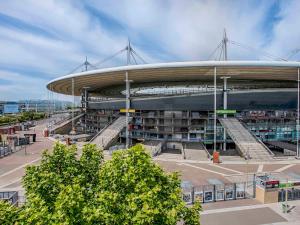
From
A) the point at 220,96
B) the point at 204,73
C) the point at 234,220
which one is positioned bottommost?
the point at 234,220

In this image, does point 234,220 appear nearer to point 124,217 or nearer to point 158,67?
point 124,217

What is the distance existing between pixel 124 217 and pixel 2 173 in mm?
30086

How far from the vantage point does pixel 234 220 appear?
19531 millimetres

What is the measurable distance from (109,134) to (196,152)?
19442 millimetres

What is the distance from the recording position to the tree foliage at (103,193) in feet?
27.7

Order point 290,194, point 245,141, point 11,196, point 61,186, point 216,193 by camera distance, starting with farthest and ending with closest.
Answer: point 245,141 → point 290,194 → point 216,193 → point 11,196 → point 61,186

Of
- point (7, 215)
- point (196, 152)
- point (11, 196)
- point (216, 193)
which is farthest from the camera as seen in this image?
point (196, 152)

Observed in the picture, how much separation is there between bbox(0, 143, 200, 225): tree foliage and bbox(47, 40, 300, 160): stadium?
32.7 metres

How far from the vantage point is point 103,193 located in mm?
9641

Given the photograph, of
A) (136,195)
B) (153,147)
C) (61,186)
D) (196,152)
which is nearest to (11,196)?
(61,186)

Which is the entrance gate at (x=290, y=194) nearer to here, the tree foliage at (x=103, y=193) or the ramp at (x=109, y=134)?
the tree foliage at (x=103, y=193)

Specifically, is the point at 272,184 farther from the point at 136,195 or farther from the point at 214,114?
the point at 214,114

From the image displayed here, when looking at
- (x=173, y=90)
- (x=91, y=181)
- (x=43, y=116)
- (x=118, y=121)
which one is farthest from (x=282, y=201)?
(x=43, y=116)

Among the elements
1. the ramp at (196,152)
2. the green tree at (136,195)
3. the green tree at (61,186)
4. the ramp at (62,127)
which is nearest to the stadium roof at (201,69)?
the ramp at (196,152)
